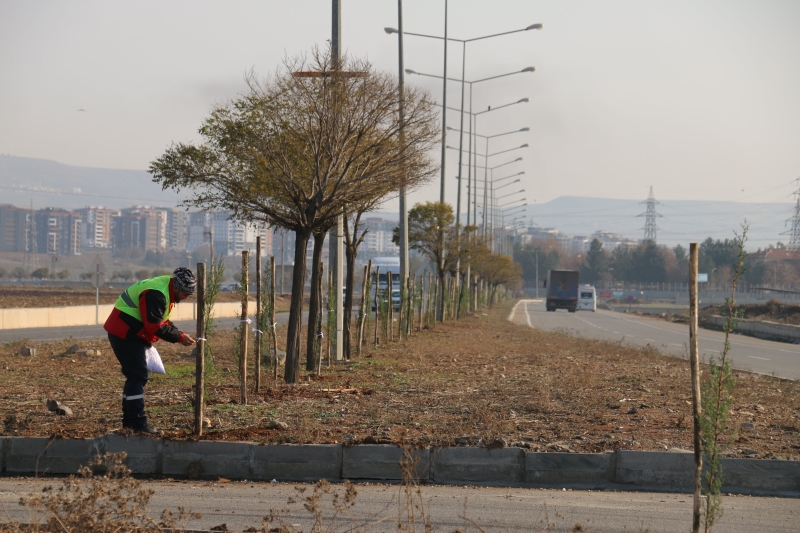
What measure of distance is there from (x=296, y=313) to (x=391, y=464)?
20.6ft

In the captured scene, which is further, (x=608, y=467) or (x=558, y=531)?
(x=608, y=467)

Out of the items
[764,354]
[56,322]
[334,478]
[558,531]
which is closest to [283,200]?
[334,478]

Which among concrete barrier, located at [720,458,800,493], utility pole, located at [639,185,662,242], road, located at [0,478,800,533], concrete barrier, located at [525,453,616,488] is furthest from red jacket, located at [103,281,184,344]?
utility pole, located at [639,185,662,242]

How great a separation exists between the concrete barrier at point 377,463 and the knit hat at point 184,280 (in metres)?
2.21

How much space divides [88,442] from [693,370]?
5547mm

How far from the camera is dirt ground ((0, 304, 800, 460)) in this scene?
9055 millimetres

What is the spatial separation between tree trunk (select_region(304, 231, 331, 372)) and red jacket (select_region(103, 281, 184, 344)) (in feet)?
21.5

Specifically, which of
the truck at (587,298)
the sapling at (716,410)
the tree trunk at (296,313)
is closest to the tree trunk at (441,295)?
the tree trunk at (296,313)

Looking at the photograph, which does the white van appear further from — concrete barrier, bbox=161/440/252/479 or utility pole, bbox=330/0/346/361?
concrete barrier, bbox=161/440/252/479

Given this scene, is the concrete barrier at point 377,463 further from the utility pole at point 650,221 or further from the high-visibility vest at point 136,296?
the utility pole at point 650,221

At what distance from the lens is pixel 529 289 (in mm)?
180875

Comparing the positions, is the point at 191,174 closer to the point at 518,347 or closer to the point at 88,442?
the point at 88,442

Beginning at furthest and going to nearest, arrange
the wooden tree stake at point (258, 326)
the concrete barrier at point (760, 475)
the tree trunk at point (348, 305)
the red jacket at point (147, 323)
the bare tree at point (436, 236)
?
the bare tree at point (436, 236) < the tree trunk at point (348, 305) < the wooden tree stake at point (258, 326) < the red jacket at point (147, 323) < the concrete barrier at point (760, 475)

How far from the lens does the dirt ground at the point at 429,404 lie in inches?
356
